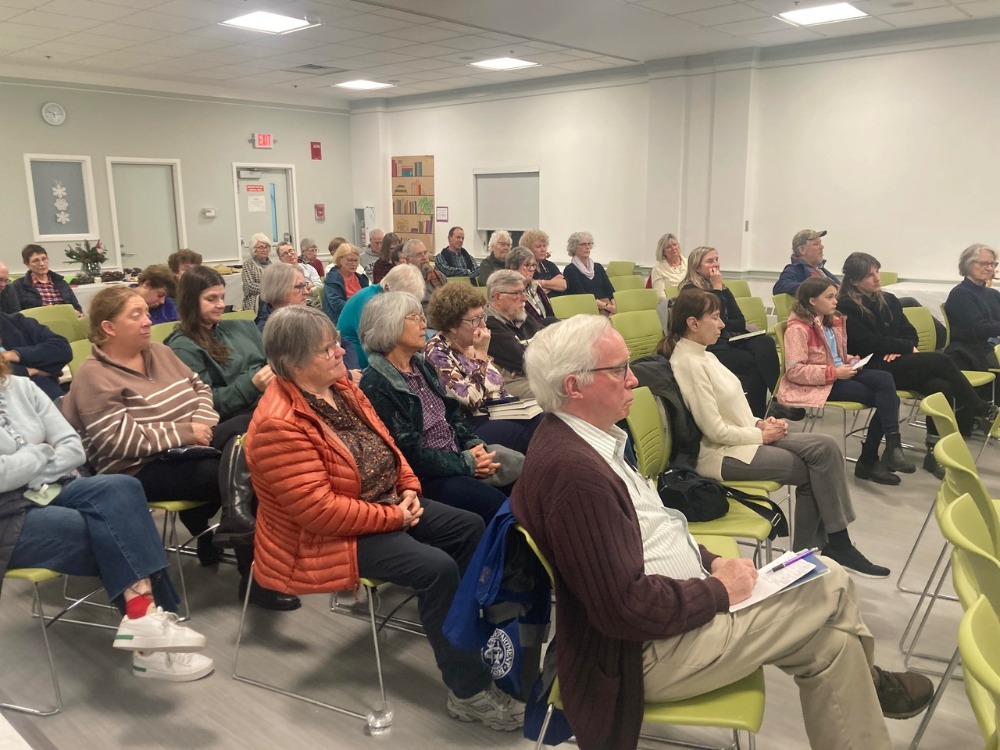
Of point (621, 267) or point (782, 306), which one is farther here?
point (621, 267)

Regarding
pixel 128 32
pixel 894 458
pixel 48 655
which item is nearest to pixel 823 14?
pixel 894 458

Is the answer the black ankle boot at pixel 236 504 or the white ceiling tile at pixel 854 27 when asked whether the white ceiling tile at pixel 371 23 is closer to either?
the white ceiling tile at pixel 854 27

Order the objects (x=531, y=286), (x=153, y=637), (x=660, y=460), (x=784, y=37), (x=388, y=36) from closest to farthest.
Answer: (x=153, y=637) < (x=660, y=460) < (x=531, y=286) < (x=388, y=36) < (x=784, y=37)

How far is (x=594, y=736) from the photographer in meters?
1.66

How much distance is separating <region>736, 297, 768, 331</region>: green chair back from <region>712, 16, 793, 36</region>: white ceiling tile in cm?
260

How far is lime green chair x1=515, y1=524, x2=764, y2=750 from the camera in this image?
1621 mm

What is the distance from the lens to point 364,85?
10531 mm

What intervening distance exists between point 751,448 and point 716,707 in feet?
5.04

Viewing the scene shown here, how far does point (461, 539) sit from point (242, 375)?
143 cm

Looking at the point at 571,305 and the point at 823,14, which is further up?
the point at 823,14

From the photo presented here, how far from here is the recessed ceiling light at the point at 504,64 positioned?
8766 millimetres

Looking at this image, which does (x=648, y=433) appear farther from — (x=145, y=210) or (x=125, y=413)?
(x=145, y=210)

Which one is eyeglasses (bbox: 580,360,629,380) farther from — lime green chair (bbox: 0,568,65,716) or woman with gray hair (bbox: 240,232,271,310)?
woman with gray hair (bbox: 240,232,271,310)

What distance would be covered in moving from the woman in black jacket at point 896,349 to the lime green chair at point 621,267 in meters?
4.34
